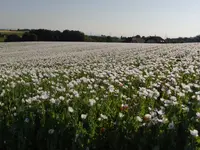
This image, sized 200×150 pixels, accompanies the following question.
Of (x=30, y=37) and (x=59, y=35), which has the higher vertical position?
(x=59, y=35)

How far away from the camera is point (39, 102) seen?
6.31 m

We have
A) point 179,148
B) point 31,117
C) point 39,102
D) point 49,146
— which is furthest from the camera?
point 39,102

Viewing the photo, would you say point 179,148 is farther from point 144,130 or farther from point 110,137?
point 110,137

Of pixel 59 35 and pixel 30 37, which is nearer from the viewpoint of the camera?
pixel 30 37

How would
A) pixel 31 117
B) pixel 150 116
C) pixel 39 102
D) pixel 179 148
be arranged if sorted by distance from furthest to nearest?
pixel 39 102
pixel 31 117
pixel 150 116
pixel 179 148

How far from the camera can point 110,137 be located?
4801 millimetres

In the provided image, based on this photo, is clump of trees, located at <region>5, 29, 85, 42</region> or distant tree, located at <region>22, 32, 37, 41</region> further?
clump of trees, located at <region>5, 29, 85, 42</region>

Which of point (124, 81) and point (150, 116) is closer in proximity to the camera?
point (150, 116)

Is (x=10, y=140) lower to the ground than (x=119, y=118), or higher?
lower

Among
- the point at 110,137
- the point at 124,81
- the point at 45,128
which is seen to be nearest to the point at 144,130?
the point at 110,137

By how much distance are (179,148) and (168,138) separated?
0.21m

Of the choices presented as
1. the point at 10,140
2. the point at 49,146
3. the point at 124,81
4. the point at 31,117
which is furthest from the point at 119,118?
the point at 124,81

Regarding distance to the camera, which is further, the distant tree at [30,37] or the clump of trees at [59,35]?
the clump of trees at [59,35]

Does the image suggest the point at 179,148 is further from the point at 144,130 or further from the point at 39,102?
the point at 39,102
